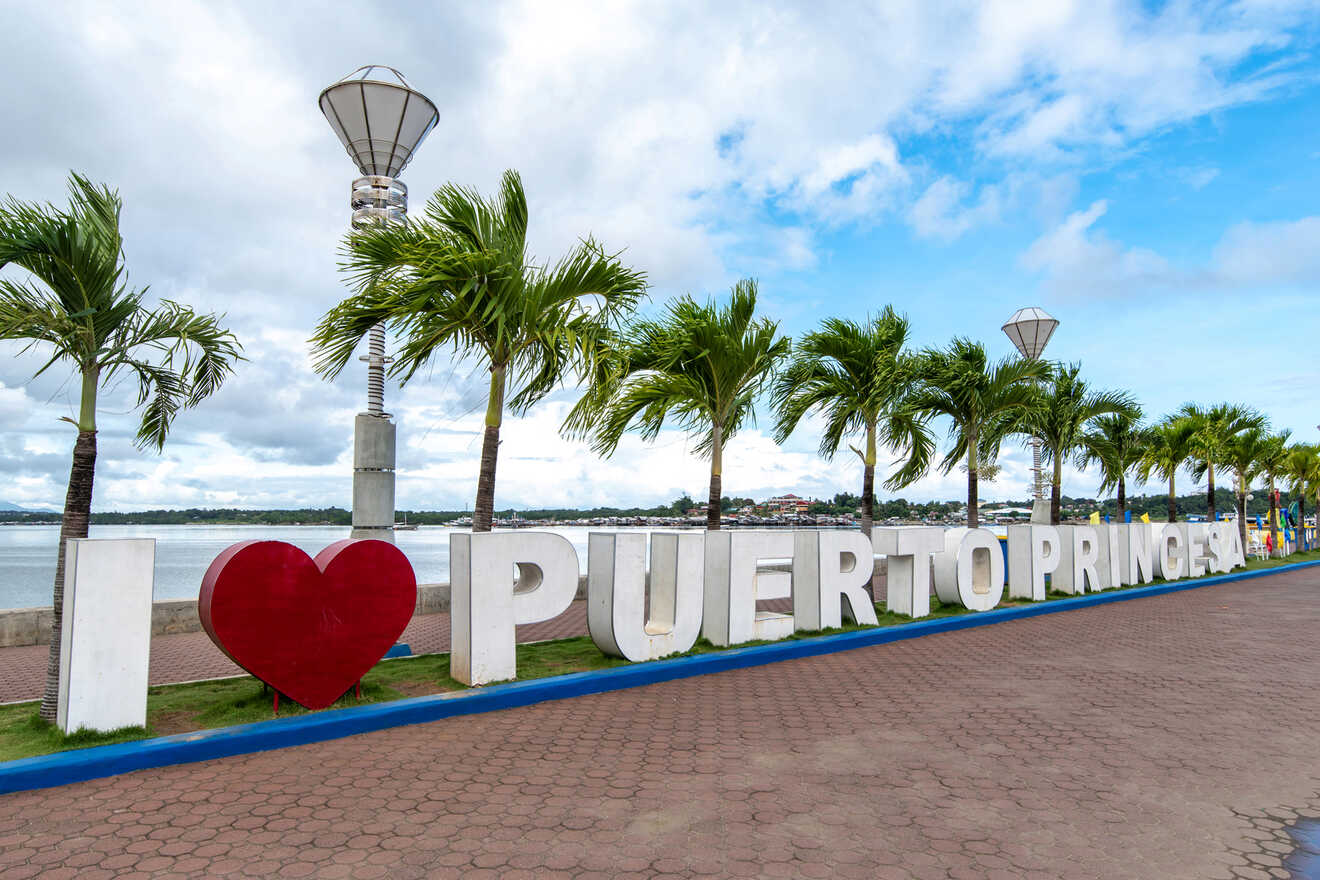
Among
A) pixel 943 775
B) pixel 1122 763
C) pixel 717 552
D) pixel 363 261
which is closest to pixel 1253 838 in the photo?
pixel 1122 763

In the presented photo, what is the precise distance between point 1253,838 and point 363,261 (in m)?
7.09

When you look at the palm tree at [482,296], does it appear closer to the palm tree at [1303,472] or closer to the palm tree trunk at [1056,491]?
the palm tree trunk at [1056,491]

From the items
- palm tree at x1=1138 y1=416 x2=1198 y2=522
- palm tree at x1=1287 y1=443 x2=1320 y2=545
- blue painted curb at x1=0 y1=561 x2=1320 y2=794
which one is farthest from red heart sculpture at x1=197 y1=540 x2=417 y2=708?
palm tree at x1=1287 y1=443 x2=1320 y2=545

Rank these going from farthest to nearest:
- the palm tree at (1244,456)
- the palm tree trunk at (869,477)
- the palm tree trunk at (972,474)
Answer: the palm tree at (1244,456)
the palm tree trunk at (972,474)
the palm tree trunk at (869,477)

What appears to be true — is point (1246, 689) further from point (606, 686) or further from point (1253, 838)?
point (606, 686)

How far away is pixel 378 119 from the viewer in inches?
283

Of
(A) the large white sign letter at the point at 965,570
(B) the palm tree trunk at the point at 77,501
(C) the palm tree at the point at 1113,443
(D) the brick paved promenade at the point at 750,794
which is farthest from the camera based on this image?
(C) the palm tree at the point at 1113,443

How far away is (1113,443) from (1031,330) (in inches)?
289

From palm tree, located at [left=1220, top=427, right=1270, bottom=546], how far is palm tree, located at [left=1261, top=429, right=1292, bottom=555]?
0.38 metres

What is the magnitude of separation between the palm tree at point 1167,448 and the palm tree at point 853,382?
15.2 meters

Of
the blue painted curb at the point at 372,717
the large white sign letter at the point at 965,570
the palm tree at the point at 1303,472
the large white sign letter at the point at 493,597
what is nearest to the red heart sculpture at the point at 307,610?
the blue painted curb at the point at 372,717

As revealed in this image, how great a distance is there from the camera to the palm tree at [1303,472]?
33625mm

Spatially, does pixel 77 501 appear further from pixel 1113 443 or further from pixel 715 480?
pixel 1113 443

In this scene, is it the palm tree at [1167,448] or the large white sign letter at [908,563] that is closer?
the large white sign letter at [908,563]
